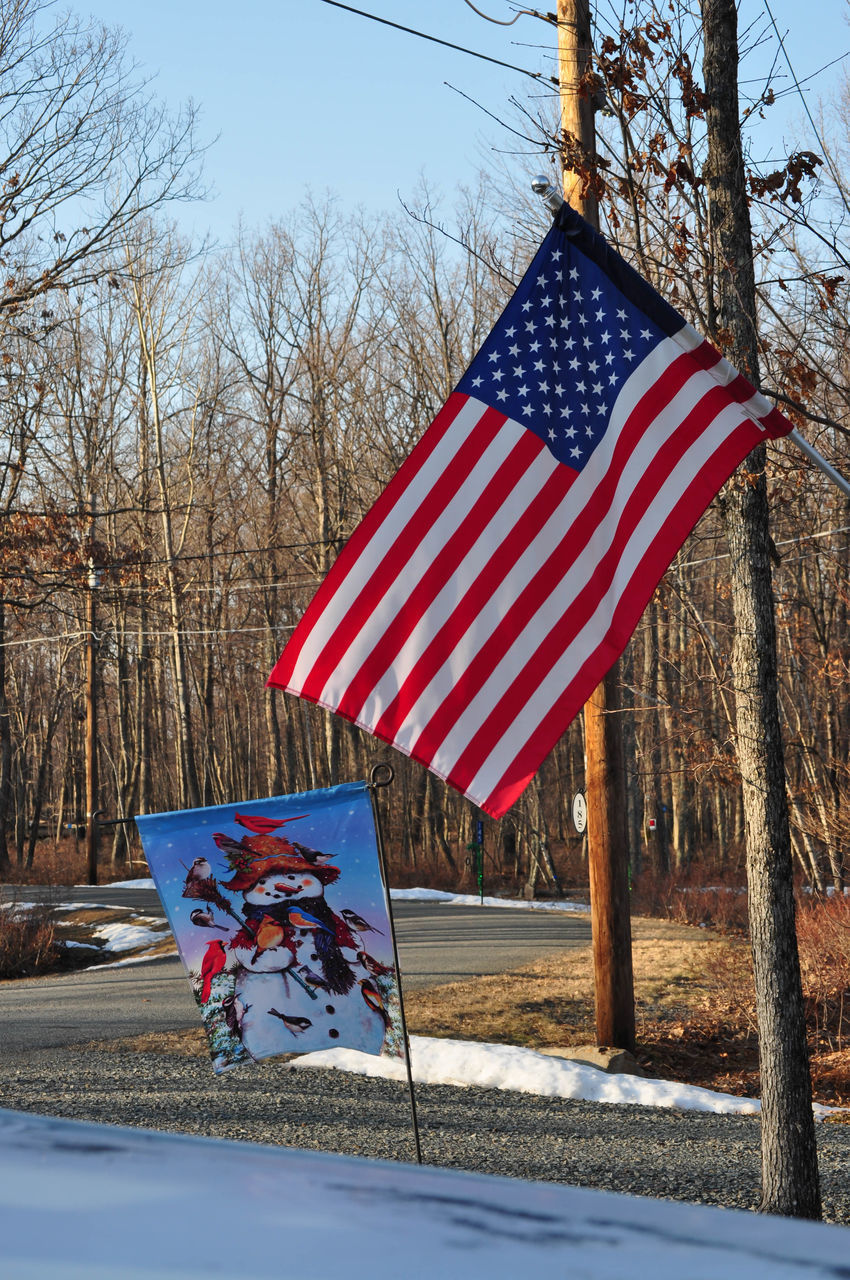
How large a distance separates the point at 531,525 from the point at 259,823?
6.58ft

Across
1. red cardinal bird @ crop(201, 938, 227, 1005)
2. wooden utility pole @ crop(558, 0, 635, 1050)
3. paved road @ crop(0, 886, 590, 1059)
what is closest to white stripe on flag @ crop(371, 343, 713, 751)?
red cardinal bird @ crop(201, 938, 227, 1005)

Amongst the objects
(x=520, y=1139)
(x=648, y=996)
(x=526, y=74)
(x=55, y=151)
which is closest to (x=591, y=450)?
(x=526, y=74)

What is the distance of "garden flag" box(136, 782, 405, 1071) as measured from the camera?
Answer: 5.43 meters

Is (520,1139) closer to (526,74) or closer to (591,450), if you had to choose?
(591,450)

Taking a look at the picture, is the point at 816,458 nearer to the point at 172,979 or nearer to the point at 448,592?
the point at 448,592

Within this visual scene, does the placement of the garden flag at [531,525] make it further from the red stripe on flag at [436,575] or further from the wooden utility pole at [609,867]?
the wooden utility pole at [609,867]

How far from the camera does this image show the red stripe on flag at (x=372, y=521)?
4820 mm

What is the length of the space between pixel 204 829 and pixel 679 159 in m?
4.15

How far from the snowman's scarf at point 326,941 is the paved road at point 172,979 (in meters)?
6.23

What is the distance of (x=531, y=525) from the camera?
15.5 feet

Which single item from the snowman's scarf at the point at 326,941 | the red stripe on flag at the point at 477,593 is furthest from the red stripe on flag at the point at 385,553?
the snowman's scarf at the point at 326,941

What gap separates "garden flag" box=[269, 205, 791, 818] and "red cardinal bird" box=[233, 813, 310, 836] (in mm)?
941

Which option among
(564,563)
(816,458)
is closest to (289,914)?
(564,563)

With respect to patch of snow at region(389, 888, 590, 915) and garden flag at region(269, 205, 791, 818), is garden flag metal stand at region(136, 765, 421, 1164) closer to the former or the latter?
garden flag at region(269, 205, 791, 818)
